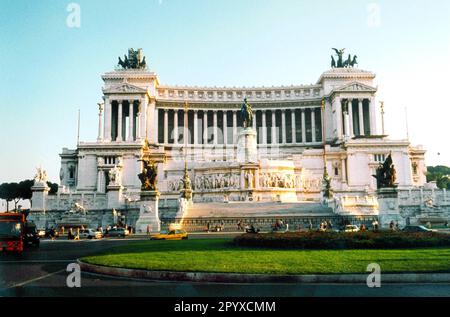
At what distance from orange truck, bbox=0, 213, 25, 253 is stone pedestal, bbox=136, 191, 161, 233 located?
1590 centimetres

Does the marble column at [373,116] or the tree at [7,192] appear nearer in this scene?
the marble column at [373,116]

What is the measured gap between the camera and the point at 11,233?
26.1 metres

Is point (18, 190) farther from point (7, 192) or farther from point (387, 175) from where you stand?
point (387, 175)

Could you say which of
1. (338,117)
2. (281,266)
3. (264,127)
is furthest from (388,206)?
(264,127)

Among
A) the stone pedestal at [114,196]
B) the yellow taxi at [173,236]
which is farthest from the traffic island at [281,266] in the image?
the stone pedestal at [114,196]

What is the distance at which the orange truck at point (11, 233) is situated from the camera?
84.0 ft

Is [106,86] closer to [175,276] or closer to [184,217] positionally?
[184,217]

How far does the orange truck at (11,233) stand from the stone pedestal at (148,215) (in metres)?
15.9

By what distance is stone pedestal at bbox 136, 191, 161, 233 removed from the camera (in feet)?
138

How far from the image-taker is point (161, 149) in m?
80.8

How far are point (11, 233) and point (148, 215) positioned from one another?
17.4 m

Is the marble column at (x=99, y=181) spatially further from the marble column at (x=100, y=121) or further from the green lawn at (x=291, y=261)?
the green lawn at (x=291, y=261)
